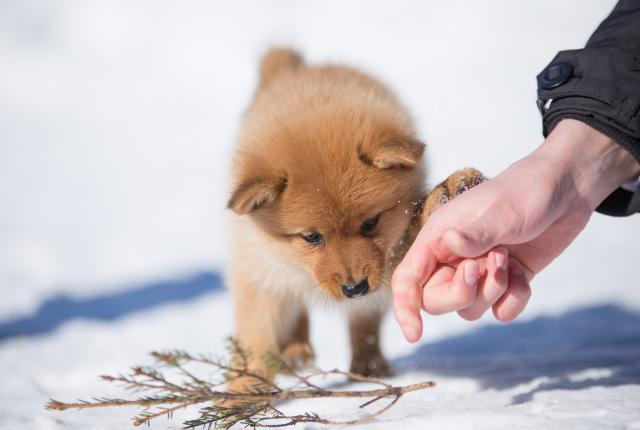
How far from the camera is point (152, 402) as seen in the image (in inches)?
59.1

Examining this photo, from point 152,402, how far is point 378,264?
0.97m

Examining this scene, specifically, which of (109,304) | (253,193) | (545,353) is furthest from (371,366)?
(109,304)

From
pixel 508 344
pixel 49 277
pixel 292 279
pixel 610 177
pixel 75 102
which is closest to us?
pixel 610 177

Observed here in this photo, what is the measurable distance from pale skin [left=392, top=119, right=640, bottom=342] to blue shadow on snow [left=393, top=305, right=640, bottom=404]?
431mm

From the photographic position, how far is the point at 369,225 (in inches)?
91.1

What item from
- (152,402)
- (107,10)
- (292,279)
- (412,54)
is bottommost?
(152,402)

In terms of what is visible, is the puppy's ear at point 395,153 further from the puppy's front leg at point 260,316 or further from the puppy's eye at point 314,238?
the puppy's front leg at point 260,316

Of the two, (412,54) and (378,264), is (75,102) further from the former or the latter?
(378,264)

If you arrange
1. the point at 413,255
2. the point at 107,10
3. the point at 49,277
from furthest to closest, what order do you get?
the point at 107,10, the point at 49,277, the point at 413,255

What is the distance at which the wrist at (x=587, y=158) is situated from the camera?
180 cm

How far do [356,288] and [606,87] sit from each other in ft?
3.22

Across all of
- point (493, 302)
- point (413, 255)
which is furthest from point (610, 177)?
point (413, 255)

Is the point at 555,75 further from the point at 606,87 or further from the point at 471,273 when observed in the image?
the point at 471,273

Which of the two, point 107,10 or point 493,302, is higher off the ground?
point 107,10
